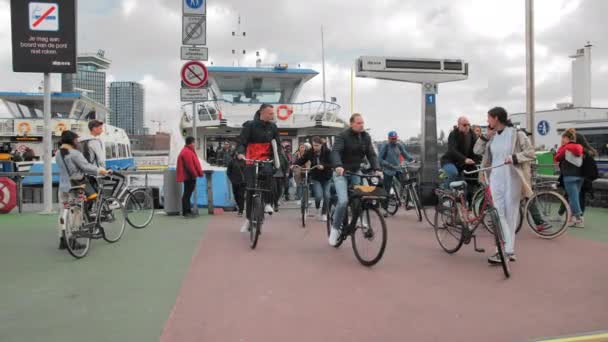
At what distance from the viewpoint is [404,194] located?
10.5 metres

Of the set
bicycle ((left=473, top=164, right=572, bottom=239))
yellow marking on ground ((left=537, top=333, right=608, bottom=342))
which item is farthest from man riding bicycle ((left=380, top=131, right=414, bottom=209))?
yellow marking on ground ((left=537, top=333, right=608, bottom=342))

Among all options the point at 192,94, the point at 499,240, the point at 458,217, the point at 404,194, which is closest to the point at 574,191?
the point at 404,194

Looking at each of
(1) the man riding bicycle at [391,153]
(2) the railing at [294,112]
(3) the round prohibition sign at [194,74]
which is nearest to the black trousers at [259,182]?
(3) the round prohibition sign at [194,74]

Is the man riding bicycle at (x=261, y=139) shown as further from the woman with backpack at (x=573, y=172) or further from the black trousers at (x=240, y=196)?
the woman with backpack at (x=573, y=172)

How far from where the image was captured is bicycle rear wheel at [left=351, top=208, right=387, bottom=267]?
5418 mm

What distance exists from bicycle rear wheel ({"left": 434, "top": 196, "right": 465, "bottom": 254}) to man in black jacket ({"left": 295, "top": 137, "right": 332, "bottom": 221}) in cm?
239

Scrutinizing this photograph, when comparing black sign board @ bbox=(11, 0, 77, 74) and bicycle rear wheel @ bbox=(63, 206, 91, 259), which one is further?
black sign board @ bbox=(11, 0, 77, 74)

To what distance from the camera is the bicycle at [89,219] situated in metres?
5.97

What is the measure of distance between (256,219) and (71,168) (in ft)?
8.01

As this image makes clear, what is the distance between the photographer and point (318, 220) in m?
9.48

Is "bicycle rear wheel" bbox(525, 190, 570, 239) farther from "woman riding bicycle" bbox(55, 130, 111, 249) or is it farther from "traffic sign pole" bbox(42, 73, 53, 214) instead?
"traffic sign pole" bbox(42, 73, 53, 214)

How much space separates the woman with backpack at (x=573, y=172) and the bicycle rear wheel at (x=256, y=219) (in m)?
5.14

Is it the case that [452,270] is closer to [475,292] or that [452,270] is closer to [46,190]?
[475,292]

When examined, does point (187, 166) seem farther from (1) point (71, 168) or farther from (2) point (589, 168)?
(2) point (589, 168)
